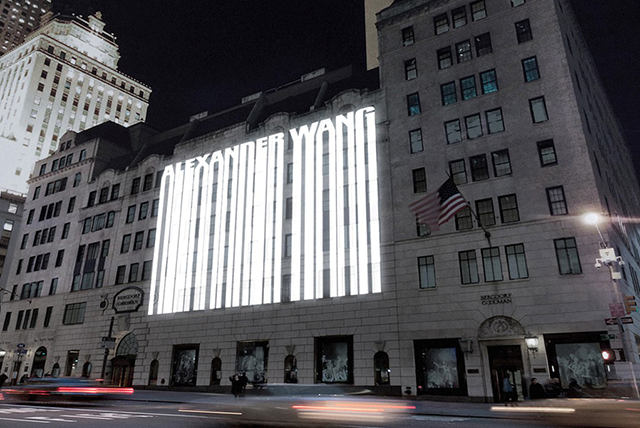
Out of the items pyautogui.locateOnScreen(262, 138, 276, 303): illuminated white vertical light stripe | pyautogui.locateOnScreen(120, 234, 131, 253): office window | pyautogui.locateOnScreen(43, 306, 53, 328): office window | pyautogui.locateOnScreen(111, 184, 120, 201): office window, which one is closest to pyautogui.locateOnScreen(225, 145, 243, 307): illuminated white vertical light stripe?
pyautogui.locateOnScreen(262, 138, 276, 303): illuminated white vertical light stripe

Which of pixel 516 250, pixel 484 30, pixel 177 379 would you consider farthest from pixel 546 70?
pixel 177 379

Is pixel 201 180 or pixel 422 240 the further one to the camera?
pixel 201 180

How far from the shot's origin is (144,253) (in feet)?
158

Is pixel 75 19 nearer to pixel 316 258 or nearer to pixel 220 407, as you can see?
pixel 316 258

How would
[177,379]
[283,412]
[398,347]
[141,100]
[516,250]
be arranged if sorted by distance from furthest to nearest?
[141,100]
[177,379]
[398,347]
[516,250]
[283,412]

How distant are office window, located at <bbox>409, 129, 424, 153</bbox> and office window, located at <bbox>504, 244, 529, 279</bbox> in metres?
10.4

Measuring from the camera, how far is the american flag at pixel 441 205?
27.6m

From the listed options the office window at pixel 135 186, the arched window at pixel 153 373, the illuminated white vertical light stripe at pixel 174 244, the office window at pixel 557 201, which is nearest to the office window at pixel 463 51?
the office window at pixel 557 201

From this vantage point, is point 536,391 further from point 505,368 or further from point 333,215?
point 333,215

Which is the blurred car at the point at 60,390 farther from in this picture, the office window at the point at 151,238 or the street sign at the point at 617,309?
the street sign at the point at 617,309

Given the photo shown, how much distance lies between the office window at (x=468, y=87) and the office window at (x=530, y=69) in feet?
11.6

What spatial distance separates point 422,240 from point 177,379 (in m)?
25.6

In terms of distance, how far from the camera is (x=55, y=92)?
4801 inches

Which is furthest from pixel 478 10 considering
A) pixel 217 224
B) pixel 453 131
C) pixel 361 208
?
pixel 217 224
